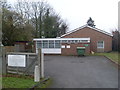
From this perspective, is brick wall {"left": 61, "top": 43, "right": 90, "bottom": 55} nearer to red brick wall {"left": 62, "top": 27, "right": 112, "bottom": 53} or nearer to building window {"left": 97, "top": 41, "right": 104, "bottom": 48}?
red brick wall {"left": 62, "top": 27, "right": 112, "bottom": 53}

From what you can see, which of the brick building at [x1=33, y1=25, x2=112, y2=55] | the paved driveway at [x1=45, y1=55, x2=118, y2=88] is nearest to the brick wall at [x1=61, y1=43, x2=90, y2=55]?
the brick building at [x1=33, y1=25, x2=112, y2=55]

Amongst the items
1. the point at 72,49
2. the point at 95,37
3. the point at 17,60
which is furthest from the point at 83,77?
the point at 95,37

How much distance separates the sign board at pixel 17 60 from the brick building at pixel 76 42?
14707 mm

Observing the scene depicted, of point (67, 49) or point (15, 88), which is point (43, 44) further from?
point (15, 88)

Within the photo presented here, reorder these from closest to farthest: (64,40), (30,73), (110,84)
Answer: (110,84)
(30,73)
(64,40)

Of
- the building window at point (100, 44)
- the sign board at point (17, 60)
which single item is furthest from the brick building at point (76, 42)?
the sign board at point (17, 60)

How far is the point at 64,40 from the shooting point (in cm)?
2223

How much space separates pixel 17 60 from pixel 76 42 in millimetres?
15128

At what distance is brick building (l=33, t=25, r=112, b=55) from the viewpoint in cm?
2145

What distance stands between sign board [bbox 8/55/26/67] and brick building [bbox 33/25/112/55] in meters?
14.7

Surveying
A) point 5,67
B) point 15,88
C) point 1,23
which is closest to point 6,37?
point 1,23

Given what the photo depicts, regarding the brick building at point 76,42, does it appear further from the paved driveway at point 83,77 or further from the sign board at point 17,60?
the sign board at point 17,60

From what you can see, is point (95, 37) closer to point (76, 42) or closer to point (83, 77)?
point (76, 42)

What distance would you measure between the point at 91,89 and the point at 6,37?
2266 cm
